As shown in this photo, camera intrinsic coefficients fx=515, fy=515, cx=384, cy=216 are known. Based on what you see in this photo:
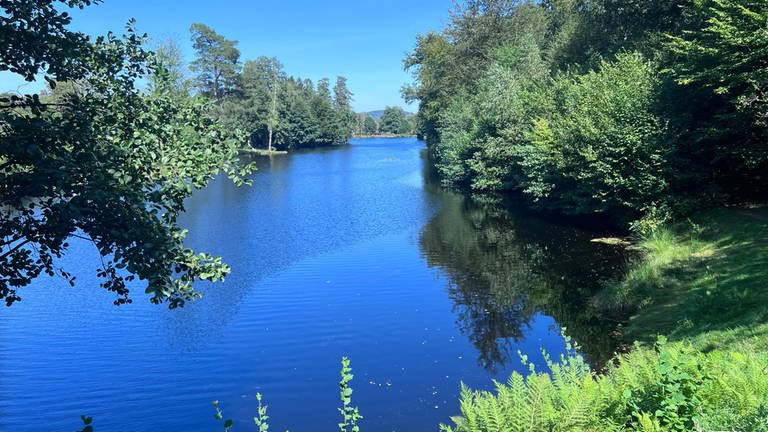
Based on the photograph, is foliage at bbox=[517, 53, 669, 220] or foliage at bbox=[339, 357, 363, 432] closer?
foliage at bbox=[339, 357, 363, 432]

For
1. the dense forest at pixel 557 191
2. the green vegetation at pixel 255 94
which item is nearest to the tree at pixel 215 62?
the green vegetation at pixel 255 94

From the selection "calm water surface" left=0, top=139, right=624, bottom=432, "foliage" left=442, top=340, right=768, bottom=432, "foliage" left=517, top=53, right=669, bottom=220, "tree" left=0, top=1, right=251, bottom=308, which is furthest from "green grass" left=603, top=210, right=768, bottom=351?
"tree" left=0, top=1, right=251, bottom=308

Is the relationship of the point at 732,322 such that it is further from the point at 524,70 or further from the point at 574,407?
the point at 524,70

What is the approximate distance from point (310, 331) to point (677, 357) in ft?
43.3

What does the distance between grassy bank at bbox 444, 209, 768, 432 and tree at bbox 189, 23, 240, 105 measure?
104154mm

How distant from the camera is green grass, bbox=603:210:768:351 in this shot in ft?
41.5

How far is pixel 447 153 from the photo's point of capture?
5494 centimetres

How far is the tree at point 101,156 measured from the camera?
23.1 feet

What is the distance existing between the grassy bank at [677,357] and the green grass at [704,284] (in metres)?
0.04

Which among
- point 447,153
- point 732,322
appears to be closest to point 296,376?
point 732,322

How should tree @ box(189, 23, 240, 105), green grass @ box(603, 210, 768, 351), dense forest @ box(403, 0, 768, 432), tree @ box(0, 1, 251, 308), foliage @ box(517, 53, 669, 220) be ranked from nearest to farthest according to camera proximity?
1. dense forest @ box(403, 0, 768, 432)
2. tree @ box(0, 1, 251, 308)
3. green grass @ box(603, 210, 768, 351)
4. foliage @ box(517, 53, 669, 220)
5. tree @ box(189, 23, 240, 105)

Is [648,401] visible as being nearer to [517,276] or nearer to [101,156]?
[101,156]

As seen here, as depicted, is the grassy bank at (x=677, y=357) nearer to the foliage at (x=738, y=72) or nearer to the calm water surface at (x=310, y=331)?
the calm water surface at (x=310, y=331)

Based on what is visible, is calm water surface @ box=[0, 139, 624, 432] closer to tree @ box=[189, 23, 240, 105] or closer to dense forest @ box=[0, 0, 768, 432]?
dense forest @ box=[0, 0, 768, 432]
